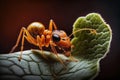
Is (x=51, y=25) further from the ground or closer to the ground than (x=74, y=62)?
further from the ground

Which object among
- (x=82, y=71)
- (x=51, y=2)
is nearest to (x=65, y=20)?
(x=51, y=2)

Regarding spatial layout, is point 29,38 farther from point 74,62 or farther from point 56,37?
point 74,62

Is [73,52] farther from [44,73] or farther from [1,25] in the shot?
[1,25]

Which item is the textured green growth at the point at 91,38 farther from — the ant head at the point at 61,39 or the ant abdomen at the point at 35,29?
the ant abdomen at the point at 35,29

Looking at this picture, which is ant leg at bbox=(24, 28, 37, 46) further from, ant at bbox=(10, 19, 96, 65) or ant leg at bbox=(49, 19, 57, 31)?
ant leg at bbox=(49, 19, 57, 31)

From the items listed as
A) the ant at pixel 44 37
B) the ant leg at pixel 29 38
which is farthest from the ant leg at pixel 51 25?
the ant leg at pixel 29 38

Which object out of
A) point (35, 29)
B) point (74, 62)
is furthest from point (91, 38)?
point (35, 29)
